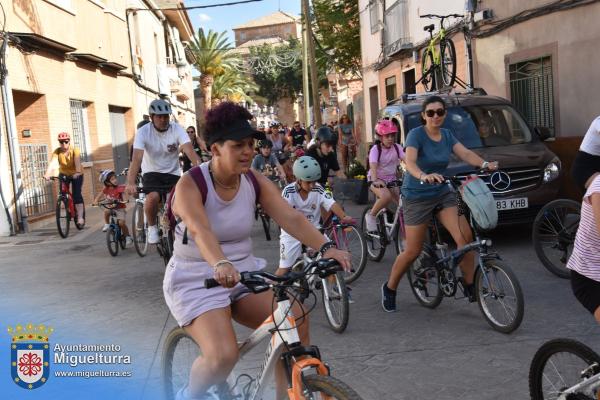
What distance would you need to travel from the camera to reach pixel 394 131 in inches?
328

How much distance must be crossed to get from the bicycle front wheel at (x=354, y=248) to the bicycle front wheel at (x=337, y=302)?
1.43 meters

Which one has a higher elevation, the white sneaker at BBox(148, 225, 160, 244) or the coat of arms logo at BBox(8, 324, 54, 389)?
the white sneaker at BBox(148, 225, 160, 244)

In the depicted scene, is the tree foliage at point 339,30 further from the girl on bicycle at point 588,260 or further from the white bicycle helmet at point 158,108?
the girl on bicycle at point 588,260

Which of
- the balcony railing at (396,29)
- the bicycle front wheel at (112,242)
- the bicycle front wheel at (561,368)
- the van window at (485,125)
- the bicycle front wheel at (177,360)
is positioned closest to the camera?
the bicycle front wheel at (561,368)

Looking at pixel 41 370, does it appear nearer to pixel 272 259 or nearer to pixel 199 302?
pixel 199 302

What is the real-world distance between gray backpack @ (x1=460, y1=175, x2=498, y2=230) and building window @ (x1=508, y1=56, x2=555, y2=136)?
7.25 meters

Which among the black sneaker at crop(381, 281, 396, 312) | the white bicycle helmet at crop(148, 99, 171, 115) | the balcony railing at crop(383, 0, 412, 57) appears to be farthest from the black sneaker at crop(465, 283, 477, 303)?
the balcony railing at crop(383, 0, 412, 57)

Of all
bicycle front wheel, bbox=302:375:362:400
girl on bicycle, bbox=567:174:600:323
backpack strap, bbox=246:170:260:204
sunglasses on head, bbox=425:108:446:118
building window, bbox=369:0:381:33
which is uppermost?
building window, bbox=369:0:381:33

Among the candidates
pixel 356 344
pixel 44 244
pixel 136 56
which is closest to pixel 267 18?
pixel 136 56

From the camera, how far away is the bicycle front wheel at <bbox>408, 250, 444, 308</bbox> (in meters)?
5.76

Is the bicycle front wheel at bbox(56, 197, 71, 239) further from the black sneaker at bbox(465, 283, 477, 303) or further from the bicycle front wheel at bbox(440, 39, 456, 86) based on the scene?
the black sneaker at bbox(465, 283, 477, 303)

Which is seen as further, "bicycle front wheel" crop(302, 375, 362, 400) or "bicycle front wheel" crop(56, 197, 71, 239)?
"bicycle front wheel" crop(56, 197, 71, 239)

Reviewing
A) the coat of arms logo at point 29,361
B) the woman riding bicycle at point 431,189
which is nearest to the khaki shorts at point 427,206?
the woman riding bicycle at point 431,189

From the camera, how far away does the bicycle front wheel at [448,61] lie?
14.2m
